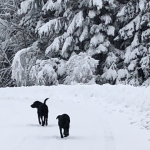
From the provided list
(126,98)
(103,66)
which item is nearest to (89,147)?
(126,98)

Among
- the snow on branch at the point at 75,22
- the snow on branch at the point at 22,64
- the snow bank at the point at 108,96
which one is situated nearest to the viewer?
the snow bank at the point at 108,96

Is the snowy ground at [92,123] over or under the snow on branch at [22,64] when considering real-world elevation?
under

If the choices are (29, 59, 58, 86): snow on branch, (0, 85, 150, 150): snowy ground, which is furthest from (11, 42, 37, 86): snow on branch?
(0, 85, 150, 150): snowy ground

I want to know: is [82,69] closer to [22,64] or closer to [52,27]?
[22,64]

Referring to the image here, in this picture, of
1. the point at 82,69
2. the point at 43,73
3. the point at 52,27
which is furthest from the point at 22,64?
the point at 82,69

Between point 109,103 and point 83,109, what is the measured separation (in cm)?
151

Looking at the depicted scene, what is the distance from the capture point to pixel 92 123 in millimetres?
10250

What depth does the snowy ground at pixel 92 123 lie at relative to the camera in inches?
303

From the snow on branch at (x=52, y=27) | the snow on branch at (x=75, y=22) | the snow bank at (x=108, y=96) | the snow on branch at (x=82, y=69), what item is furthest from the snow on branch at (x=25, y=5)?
the snow bank at (x=108, y=96)

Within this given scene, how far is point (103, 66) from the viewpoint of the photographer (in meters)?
26.6

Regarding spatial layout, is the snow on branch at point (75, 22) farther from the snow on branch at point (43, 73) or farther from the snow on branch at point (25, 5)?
the snow on branch at point (25, 5)

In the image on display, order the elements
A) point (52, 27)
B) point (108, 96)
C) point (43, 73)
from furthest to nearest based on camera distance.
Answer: point (52, 27)
point (43, 73)
point (108, 96)

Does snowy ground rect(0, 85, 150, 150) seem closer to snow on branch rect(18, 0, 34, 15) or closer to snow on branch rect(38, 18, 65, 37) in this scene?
snow on branch rect(38, 18, 65, 37)

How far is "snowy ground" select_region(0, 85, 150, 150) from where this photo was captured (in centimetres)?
770
